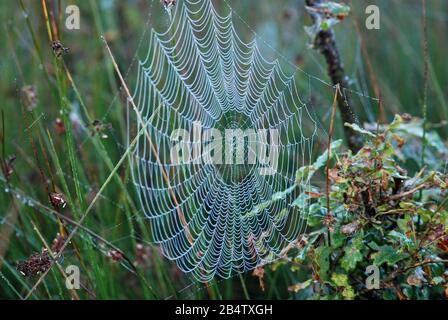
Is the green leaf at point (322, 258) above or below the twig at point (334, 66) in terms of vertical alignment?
below

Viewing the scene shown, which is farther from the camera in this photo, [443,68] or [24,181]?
[443,68]

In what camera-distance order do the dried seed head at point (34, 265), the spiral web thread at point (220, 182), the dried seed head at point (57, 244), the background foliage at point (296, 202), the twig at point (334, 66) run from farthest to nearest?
1. the twig at point (334, 66)
2. the spiral web thread at point (220, 182)
3. the dried seed head at point (57, 244)
4. the background foliage at point (296, 202)
5. the dried seed head at point (34, 265)

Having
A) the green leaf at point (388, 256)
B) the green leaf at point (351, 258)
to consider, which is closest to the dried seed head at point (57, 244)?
the green leaf at point (351, 258)

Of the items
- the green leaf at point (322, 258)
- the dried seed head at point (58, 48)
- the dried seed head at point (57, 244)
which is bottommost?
the green leaf at point (322, 258)

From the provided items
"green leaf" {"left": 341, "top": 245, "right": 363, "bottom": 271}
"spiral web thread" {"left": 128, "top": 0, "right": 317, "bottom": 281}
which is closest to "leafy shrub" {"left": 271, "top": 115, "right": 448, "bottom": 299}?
"green leaf" {"left": 341, "top": 245, "right": 363, "bottom": 271}

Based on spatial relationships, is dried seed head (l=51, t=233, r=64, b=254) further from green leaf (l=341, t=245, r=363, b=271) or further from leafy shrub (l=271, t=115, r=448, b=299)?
green leaf (l=341, t=245, r=363, b=271)

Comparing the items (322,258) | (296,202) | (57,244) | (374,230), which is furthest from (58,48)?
(374,230)

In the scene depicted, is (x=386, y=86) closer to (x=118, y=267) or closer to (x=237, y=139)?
(x=237, y=139)

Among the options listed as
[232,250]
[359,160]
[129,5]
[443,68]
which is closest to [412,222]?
[359,160]

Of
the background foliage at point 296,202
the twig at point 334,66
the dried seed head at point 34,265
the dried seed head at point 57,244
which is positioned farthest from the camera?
the twig at point 334,66

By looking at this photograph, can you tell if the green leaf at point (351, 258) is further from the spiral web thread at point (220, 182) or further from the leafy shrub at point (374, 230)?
the spiral web thread at point (220, 182)
